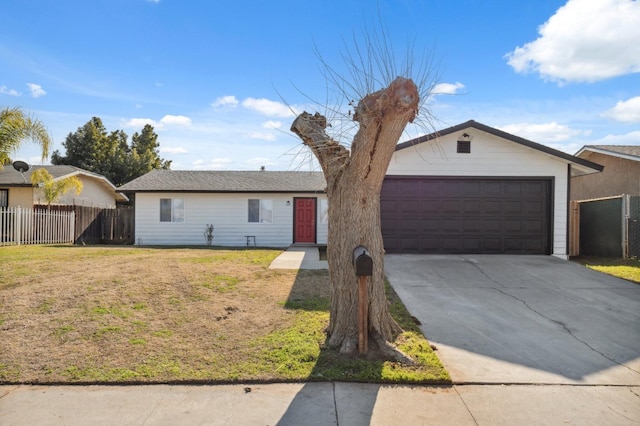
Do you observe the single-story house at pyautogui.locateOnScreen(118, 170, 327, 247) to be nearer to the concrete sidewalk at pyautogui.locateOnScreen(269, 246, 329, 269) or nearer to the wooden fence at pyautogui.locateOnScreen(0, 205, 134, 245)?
the wooden fence at pyautogui.locateOnScreen(0, 205, 134, 245)

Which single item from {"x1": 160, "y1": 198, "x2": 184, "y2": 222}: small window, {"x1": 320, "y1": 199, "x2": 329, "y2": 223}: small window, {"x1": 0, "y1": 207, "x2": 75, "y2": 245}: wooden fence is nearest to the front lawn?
{"x1": 320, "y1": 199, "x2": 329, "y2": 223}: small window

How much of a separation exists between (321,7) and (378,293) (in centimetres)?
446

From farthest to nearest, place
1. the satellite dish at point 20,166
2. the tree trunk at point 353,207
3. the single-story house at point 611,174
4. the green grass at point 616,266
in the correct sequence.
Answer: the satellite dish at point 20,166 < the single-story house at point 611,174 < the green grass at point 616,266 < the tree trunk at point 353,207

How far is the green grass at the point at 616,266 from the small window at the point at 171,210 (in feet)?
48.0

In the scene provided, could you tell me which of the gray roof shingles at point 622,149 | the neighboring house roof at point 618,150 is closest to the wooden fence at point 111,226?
the neighboring house roof at point 618,150

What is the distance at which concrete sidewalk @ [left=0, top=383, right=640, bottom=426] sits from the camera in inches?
128

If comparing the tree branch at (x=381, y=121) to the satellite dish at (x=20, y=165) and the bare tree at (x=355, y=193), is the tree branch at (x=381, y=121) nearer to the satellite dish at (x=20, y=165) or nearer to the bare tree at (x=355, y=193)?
the bare tree at (x=355, y=193)

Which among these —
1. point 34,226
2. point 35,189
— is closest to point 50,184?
point 35,189

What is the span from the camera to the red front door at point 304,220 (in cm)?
1747

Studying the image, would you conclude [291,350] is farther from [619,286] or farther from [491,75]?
[619,286]

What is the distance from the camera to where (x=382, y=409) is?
3.42m

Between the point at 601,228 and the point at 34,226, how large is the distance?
799 inches

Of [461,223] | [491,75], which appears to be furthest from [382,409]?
[461,223]

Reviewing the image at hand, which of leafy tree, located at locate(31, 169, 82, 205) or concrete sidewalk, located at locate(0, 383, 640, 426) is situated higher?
leafy tree, located at locate(31, 169, 82, 205)
